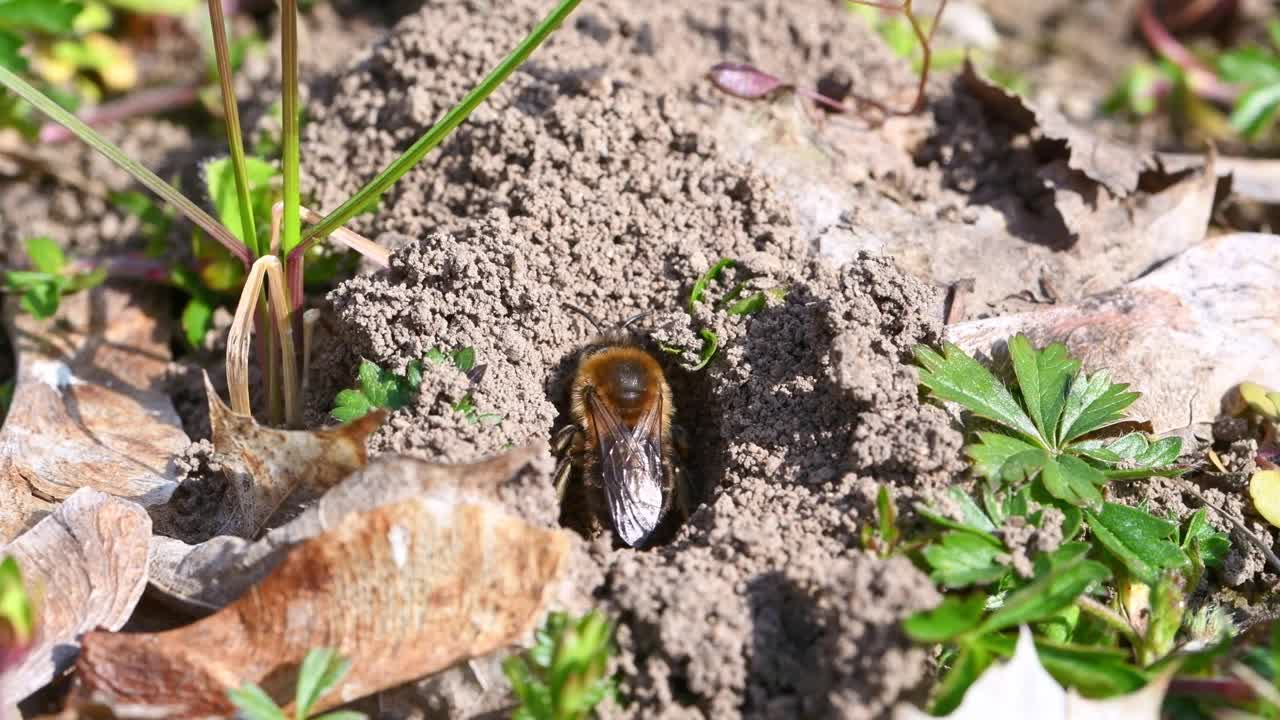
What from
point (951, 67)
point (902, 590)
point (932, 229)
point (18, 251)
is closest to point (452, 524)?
point (902, 590)

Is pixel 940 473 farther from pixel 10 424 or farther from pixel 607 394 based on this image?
pixel 10 424

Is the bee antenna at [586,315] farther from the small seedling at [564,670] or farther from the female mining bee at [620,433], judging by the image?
the small seedling at [564,670]

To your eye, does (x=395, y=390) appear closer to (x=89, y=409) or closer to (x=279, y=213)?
(x=279, y=213)

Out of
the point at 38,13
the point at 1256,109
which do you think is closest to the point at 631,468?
the point at 38,13

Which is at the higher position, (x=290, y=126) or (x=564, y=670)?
(x=290, y=126)

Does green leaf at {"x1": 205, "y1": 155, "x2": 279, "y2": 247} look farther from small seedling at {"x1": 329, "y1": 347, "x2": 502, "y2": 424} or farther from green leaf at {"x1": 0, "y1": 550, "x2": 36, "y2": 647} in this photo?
green leaf at {"x1": 0, "y1": 550, "x2": 36, "y2": 647}

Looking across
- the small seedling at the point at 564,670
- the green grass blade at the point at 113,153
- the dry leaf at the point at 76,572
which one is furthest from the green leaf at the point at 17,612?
the green grass blade at the point at 113,153
